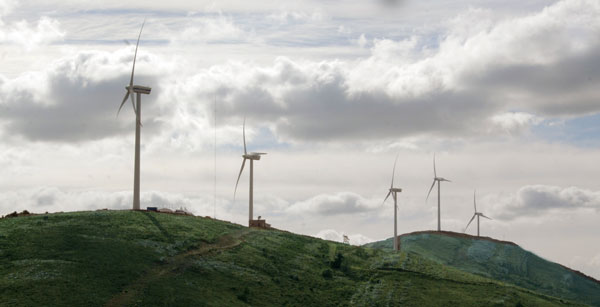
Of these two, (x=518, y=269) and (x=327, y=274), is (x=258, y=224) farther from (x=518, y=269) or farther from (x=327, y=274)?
(x=518, y=269)

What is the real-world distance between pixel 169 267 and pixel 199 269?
5.19 meters

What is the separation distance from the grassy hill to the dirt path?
0.57 feet

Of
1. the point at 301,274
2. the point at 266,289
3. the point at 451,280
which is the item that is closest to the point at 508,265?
the point at 451,280

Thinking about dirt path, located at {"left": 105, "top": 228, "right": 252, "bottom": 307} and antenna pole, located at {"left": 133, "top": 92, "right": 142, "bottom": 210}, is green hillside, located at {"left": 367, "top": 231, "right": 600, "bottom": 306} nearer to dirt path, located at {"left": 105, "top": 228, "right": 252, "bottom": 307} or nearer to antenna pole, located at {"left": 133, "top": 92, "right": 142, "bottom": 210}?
dirt path, located at {"left": 105, "top": 228, "right": 252, "bottom": 307}

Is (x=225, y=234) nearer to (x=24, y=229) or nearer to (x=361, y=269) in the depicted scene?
(x=361, y=269)

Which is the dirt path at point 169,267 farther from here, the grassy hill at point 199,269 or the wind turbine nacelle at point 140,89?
the wind turbine nacelle at point 140,89

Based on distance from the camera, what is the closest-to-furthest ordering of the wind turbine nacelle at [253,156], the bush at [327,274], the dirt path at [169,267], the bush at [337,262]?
the dirt path at [169,267]
the bush at [327,274]
the bush at [337,262]
the wind turbine nacelle at [253,156]

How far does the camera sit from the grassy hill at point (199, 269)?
94.7 meters

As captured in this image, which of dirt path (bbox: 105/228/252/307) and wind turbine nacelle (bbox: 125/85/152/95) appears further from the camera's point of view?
wind turbine nacelle (bbox: 125/85/152/95)

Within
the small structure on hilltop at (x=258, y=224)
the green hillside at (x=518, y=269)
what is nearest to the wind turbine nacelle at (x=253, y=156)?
the small structure on hilltop at (x=258, y=224)

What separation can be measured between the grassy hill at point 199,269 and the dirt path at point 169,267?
173 millimetres

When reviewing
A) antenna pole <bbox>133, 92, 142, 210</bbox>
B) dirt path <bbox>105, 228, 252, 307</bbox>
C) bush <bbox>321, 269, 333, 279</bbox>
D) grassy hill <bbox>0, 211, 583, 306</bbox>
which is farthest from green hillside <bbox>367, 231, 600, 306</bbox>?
antenna pole <bbox>133, 92, 142, 210</bbox>

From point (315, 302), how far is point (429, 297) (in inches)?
908

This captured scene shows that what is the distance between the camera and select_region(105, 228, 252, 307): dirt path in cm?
9224
